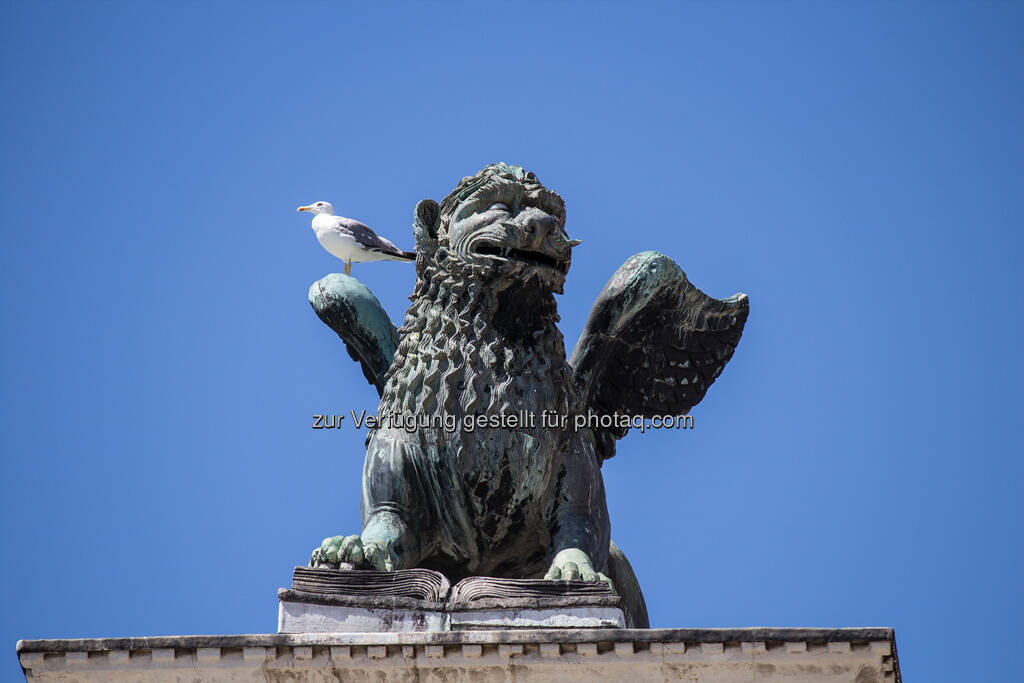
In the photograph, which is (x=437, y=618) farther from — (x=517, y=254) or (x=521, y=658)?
(x=517, y=254)

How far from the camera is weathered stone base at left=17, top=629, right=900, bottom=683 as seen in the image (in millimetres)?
9953

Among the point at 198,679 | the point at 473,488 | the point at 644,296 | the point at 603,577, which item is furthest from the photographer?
the point at 644,296

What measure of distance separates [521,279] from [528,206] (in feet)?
1.75

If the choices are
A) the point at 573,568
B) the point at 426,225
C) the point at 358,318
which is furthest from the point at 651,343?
the point at 573,568

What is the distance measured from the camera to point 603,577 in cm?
1073

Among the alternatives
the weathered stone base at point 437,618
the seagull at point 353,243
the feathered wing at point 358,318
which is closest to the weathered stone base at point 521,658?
the weathered stone base at point 437,618

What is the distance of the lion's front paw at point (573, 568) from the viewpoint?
10766 millimetres

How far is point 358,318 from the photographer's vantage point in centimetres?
1241

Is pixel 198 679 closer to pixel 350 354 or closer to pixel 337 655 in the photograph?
pixel 337 655

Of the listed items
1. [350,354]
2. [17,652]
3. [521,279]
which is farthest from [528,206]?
[17,652]

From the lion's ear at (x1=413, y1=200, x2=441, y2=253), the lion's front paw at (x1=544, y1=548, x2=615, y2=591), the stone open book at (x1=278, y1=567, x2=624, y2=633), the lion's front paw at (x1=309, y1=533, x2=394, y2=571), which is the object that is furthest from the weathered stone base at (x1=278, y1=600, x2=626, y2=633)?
the lion's ear at (x1=413, y1=200, x2=441, y2=253)

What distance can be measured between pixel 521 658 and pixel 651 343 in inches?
133

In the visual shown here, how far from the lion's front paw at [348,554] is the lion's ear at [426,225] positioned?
7.19 feet

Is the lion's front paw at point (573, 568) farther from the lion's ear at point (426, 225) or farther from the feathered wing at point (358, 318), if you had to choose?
the lion's ear at point (426, 225)
